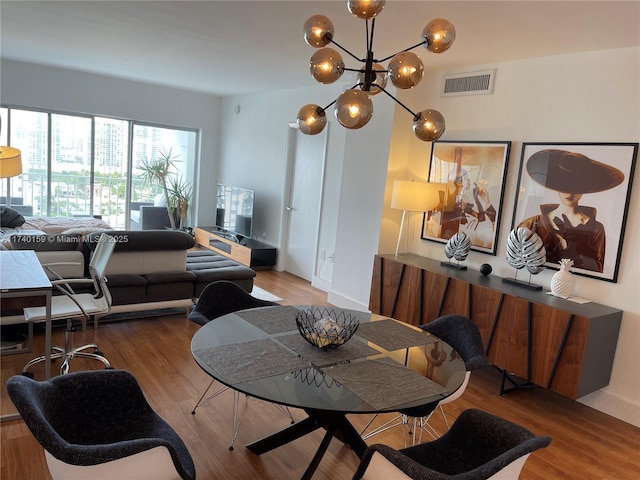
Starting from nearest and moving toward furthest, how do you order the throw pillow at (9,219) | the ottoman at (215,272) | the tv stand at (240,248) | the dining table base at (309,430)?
the dining table base at (309,430) < the ottoman at (215,272) < the throw pillow at (9,219) < the tv stand at (240,248)

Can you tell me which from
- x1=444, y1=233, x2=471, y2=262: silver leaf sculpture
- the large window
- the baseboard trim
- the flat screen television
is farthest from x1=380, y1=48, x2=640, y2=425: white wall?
the large window

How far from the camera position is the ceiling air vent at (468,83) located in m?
4.14

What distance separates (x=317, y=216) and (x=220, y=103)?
11.8ft

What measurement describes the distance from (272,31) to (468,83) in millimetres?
1776

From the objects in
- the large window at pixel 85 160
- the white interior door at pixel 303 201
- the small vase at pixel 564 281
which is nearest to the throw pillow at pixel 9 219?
the large window at pixel 85 160

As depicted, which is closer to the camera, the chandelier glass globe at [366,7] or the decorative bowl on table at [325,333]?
the chandelier glass globe at [366,7]

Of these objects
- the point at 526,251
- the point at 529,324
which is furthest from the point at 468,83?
the point at 529,324

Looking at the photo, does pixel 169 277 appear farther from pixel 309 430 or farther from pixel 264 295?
pixel 309 430

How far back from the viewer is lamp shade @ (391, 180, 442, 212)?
169 inches

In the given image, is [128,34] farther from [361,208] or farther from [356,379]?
[356,379]

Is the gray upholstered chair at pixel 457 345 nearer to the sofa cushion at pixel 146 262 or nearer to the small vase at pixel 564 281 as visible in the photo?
the small vase at pixel 564 281

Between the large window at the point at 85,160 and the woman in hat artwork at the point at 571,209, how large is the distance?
6.39 metres

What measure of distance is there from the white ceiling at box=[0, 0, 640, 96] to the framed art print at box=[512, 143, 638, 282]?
→ 0.75m

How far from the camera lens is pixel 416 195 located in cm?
430
